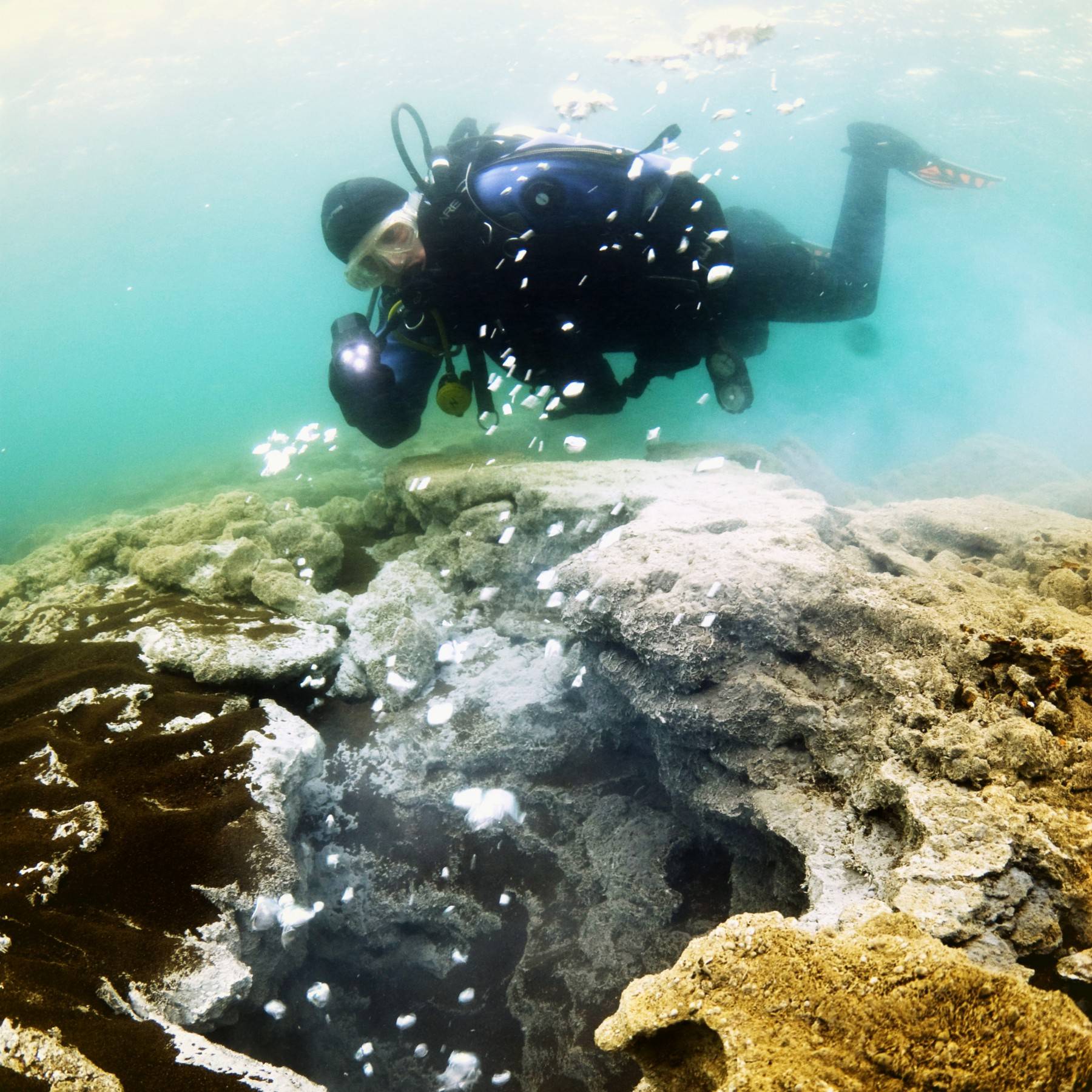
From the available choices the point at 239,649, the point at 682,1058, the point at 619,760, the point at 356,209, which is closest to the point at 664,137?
the point at 356,209

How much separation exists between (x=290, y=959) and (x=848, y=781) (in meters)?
2.46

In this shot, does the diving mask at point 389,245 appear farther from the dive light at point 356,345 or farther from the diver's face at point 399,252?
the dive light at point 356,345

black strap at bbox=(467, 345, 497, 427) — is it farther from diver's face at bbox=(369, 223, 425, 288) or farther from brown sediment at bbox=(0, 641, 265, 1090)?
brown sediment at bbox=(0, 641, 265, 1090)

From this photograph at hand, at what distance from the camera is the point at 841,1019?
3.87ft

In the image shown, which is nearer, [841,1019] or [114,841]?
[841,1019]

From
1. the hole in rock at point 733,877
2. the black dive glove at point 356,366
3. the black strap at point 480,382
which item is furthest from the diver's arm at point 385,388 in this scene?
the hole in rock at point 733,877

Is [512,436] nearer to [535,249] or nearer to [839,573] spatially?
[535,249]

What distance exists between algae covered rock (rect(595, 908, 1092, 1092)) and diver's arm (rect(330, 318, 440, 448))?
171 inches

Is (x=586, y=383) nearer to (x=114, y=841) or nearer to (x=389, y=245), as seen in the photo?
(x=389, y=245)

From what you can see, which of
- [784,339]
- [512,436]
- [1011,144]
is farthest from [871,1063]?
[784,339]

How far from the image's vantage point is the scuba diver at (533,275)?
4293 mm

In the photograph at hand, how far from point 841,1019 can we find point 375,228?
16.6 ft

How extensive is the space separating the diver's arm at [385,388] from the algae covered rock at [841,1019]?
4344 millimetres

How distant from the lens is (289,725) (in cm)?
284
